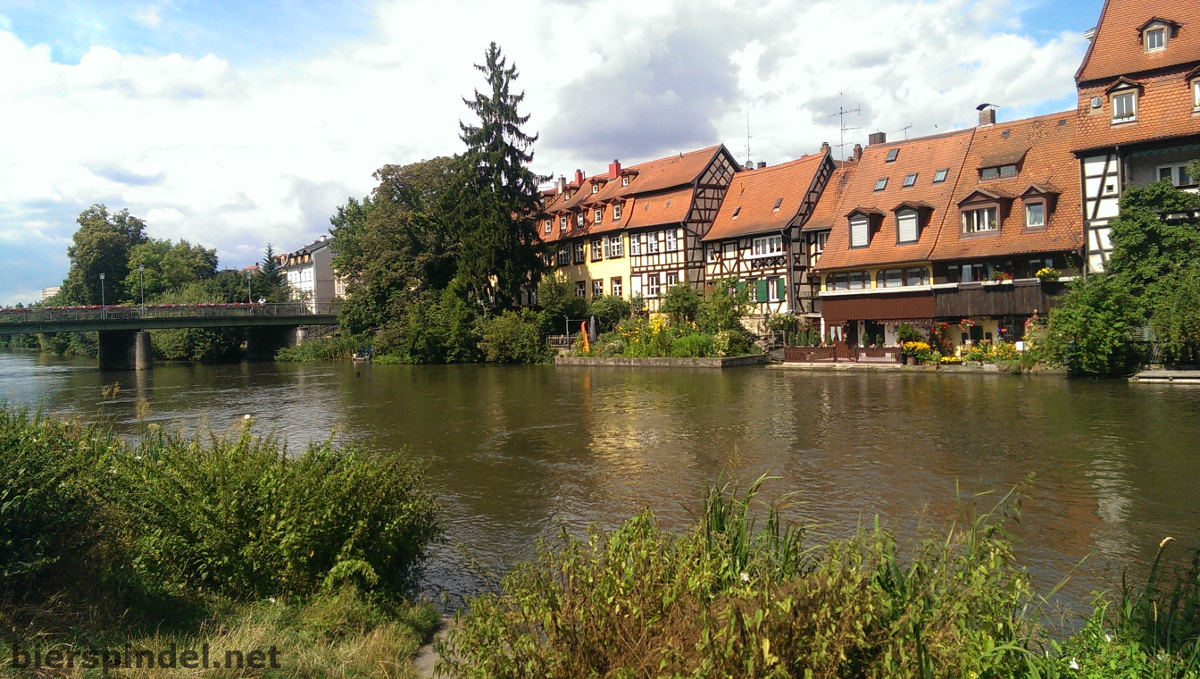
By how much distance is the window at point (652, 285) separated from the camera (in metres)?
50.8

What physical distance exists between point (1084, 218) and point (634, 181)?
3087cm

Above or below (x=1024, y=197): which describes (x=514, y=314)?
below

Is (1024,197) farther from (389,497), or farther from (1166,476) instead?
(389,497)

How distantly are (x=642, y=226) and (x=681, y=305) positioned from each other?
8.66 m

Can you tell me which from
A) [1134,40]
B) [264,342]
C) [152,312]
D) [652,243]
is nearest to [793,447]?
[1134,40]

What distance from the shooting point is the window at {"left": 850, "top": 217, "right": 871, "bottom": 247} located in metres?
38.2

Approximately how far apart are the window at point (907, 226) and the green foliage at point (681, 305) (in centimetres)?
1146

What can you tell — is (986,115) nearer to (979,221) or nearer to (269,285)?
(979,221)

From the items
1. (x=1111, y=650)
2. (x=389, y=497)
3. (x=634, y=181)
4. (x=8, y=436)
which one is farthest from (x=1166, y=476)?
(x=634, y=181)

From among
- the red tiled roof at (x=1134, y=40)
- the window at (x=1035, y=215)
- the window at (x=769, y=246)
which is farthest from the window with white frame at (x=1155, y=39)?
the window at (x=769, y=246)

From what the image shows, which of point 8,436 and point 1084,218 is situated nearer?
point 8,436

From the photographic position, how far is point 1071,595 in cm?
791

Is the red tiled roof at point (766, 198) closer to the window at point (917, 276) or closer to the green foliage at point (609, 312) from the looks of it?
the green foliage at point (609, 312)

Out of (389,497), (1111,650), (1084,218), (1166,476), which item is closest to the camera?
(1111,650)
